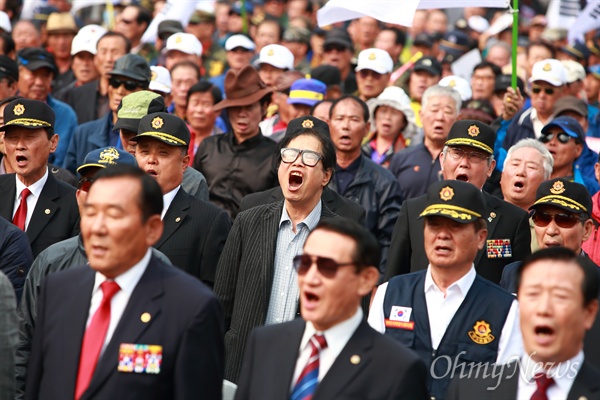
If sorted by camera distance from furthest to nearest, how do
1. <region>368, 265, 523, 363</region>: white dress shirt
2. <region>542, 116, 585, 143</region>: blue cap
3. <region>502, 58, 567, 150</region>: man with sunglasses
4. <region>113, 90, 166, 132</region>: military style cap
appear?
<region>502, 58, 567, 150</region>: man with sunglasses < <region>542, 116, 585, 143</region>: blue cap < <region>113, 90, 166, 132</region>: military style cap < <region>368, 265, 523, 363</region>: white dress shirt

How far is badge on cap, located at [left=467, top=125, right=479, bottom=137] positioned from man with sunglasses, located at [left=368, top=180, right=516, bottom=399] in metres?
2.20

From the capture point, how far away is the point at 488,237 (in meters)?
8.68

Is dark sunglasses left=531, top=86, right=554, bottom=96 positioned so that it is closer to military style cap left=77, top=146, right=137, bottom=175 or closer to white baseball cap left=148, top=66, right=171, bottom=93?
white baseball cap left=148, top=66, right=171, bottom=93

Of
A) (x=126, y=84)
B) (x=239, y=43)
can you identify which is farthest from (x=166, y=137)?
(x=239, y=43)

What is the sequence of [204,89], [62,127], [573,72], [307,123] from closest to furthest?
1. [307,123]
2. [204,89]
3. [62,127]
4. [573,72]

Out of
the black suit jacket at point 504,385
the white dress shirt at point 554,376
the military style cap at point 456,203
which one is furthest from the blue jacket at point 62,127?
the white dress shirt at point 554,376

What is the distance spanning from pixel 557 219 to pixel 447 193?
1.53 metres

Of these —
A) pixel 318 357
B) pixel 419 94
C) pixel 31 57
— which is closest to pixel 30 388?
pixel 318 357

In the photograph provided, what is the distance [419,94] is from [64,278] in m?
9.16

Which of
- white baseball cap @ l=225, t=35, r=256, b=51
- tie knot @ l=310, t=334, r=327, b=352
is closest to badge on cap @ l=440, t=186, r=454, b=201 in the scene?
tie knot @ l=310, t=334, r=327, b=352

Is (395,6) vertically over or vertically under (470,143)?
over

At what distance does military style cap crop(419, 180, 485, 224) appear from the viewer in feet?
22.8

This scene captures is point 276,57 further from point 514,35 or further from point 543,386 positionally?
point 543,386

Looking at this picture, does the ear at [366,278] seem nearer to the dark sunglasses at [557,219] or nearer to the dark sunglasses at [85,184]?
the dark sunglasses at [85,184]
